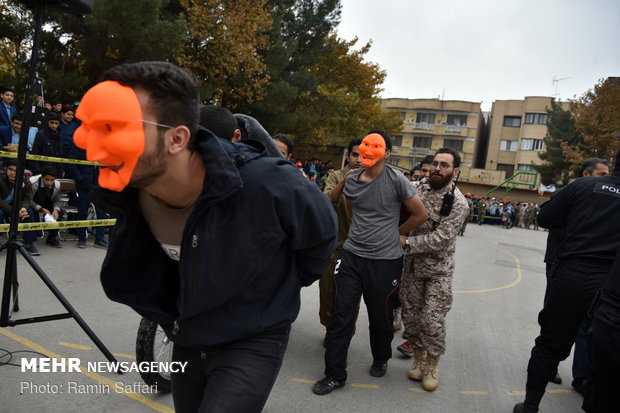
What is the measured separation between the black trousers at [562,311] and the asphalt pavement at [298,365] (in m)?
0.60

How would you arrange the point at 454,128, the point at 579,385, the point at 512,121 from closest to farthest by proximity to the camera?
the point at 579,385 < the point at 512,121 < the point at 454,128

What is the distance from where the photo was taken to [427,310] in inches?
149

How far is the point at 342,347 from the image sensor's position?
3.55 metres

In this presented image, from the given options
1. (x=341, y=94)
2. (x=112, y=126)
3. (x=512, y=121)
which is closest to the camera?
(x=112, y=126)

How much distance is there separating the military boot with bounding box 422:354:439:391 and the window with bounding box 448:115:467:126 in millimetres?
52750

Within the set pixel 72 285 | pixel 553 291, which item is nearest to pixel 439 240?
pixel 553 291

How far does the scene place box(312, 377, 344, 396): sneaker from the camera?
3439mm

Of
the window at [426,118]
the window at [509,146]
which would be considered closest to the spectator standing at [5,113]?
the window at [426,118]

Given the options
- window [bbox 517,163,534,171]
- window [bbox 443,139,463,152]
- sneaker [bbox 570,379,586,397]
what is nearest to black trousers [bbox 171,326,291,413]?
sneaker [bbox 570,379,586,397]

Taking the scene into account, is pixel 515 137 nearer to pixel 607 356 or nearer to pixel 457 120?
pixel 457 120

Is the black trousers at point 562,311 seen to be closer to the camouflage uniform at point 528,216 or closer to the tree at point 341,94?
the tree at point 341,94

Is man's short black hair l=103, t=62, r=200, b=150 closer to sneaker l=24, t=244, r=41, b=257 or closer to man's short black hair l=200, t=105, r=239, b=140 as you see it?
man's short black hair l=200, t=105, r=239, b=140

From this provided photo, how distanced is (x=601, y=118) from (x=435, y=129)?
24849 mm

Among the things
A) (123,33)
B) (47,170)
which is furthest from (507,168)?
(47,170)
